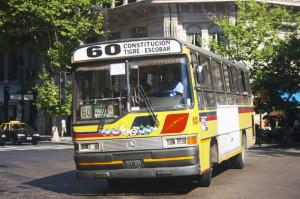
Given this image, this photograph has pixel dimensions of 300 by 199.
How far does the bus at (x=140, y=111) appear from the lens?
1081 centimetres

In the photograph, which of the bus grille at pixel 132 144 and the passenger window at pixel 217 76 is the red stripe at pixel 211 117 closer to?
the passenger window at pixel 217 76

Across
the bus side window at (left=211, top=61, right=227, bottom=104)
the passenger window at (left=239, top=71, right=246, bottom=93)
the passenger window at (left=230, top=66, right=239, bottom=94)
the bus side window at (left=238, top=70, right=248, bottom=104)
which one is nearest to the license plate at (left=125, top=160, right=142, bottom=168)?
the bus side window at (left=211, top=61, right=227, bottom=104)

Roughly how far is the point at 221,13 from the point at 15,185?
29566 millimetres

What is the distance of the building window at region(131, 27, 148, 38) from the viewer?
42438 millimetres

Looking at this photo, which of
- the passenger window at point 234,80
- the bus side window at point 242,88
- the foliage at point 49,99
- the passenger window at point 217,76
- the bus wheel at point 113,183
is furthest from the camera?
the foliage at point 49,99

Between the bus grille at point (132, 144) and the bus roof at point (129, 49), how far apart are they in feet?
5.59

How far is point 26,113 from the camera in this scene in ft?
185

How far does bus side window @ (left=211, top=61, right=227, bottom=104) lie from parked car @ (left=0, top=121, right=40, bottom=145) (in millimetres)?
25000

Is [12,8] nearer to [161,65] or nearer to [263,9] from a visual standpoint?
[263,9]

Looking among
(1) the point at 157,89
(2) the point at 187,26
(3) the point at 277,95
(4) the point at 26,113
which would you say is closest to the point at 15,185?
(1) the point at 157,89

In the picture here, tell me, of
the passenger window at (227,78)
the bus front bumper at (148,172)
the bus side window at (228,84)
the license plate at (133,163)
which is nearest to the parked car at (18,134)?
the bus side window at (228,84)

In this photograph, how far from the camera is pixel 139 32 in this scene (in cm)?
4275

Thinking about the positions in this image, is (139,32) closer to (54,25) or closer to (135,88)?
(54,25)

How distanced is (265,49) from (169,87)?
2475 cm
